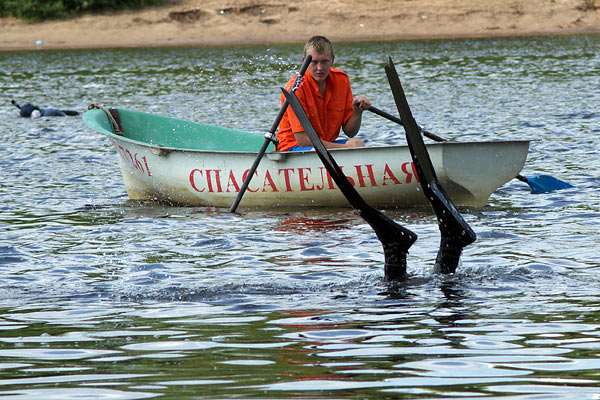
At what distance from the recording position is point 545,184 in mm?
9383

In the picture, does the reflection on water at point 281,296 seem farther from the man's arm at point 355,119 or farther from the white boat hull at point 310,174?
the man's arm at point 355,119

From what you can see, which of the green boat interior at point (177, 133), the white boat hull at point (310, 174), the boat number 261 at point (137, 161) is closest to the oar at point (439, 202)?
the white boat hull at point (310, 174)

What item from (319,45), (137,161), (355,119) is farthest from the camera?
(137,161)

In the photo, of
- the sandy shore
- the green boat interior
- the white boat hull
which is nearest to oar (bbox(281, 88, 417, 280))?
the white boat hull

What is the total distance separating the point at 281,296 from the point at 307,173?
11.2 feet

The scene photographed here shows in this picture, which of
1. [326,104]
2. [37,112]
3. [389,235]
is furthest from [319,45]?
[37,112]

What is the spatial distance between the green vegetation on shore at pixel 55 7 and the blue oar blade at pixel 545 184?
33.0m

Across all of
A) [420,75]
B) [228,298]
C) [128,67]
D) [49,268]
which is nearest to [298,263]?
[228,298]

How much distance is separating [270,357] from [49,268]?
2783 mm

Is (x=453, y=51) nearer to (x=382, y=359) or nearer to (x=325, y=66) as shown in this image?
(x=325, y=66)

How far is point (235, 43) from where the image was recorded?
37.6m

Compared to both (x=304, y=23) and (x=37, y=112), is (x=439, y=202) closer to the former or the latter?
(x=37, y=112)

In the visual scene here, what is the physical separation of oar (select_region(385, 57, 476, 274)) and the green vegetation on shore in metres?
36.1

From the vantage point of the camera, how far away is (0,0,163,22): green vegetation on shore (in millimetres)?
40031
